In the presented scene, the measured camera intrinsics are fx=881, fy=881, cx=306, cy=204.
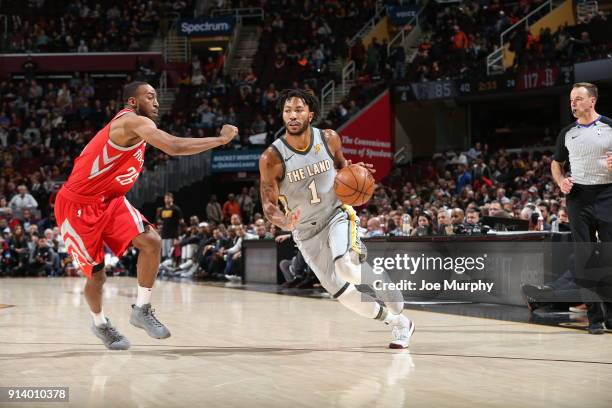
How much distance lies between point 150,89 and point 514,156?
53.9 feet

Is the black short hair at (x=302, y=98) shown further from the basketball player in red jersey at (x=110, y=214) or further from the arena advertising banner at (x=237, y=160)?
the arena advertising banner at (x=237, y=160)

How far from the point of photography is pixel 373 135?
24.7 m

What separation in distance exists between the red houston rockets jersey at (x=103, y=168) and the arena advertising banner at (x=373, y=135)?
17134 millimetres

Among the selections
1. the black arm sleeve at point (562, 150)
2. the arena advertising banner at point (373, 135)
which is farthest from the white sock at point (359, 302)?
the arena advertising banner at point (373, 135)

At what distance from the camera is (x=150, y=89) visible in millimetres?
6422

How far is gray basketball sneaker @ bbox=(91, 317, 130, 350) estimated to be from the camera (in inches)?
244

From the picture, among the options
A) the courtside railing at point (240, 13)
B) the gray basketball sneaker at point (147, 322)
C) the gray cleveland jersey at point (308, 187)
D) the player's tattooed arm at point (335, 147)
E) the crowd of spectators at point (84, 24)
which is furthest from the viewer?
the courtside railing at point (240, 13)

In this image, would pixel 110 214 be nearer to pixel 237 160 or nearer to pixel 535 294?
pixel 535 294

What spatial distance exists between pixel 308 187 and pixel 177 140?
113cm

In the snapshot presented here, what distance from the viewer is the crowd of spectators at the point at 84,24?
31281 millimetres

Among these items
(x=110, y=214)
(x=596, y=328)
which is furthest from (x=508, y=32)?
(x=110, y=214)

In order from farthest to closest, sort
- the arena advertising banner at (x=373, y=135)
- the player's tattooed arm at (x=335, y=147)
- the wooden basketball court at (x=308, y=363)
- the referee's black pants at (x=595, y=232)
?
1. the arena advertising banner at (x=373, y=135)
2. the referee's black pants at (x=595, y=232)
3. the player's tattooed arm at (x=335, y=147)
4. the wooden basketball court at (x=308, y=363)

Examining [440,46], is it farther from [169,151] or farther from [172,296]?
[169,151]

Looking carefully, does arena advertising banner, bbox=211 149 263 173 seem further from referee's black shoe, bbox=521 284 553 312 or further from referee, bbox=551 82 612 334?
referee, bbox=551 82 612 334
